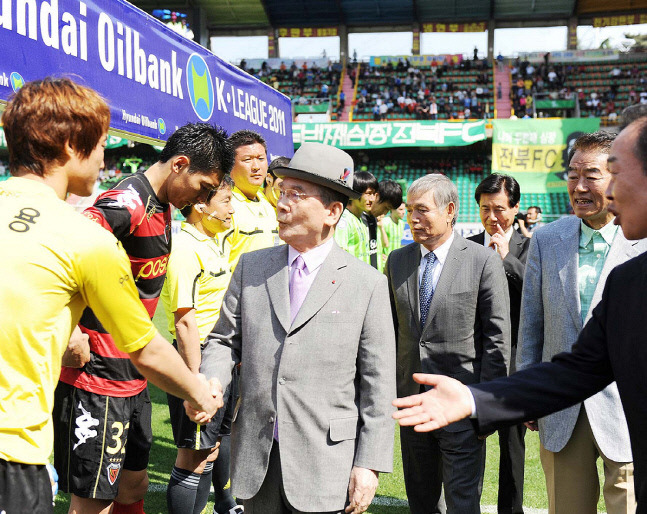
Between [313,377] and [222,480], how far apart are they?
7.52 feet

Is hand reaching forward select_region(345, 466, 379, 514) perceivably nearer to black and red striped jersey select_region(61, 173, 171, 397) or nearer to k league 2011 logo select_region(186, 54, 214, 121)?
black and red striped jersey select_region(61, 173, 171, 397)

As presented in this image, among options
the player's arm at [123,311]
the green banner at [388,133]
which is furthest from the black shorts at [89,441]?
the green banner at [388,133]

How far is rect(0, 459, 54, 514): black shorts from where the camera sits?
5.90 feet

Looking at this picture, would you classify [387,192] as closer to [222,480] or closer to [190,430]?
[222,480]

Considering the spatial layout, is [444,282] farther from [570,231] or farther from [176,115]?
[176,115]

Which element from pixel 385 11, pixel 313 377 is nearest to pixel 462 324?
pixel 313 377

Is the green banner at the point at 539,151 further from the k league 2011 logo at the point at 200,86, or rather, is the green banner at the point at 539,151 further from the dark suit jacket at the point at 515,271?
the dark suit jacket at the point at 515,271

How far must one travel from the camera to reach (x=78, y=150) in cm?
196

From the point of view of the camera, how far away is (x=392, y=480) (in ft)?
16.6

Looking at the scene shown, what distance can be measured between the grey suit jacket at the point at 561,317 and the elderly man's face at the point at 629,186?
123 cm

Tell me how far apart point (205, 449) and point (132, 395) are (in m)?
0.85

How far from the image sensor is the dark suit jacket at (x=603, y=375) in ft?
5.91

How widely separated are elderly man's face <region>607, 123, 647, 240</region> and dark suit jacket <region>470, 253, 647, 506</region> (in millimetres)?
154

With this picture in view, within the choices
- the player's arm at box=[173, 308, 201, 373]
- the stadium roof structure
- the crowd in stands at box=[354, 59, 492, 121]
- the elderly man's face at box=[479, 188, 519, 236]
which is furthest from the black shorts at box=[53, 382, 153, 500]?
the stadium roof structure
